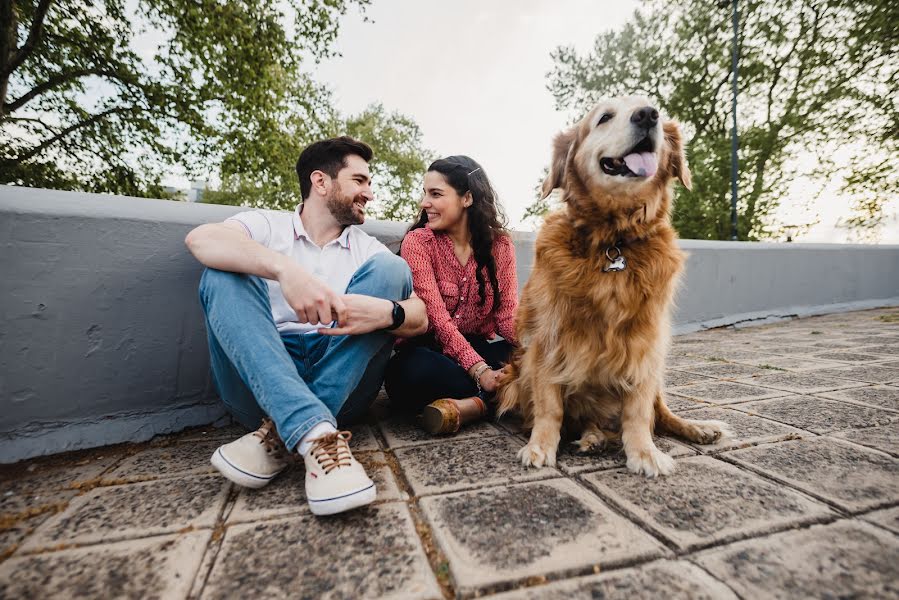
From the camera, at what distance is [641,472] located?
1584 mm

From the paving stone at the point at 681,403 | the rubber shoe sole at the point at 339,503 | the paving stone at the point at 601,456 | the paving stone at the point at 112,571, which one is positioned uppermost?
the rubber shoe sole at the point at 339,503

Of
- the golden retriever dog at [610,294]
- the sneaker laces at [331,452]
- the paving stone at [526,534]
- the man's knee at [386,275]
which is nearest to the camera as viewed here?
the paving stone at [526,534]

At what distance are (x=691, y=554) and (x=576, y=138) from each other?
5.95 feet

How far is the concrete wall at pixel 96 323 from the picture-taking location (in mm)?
1795

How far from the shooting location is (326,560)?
109cm

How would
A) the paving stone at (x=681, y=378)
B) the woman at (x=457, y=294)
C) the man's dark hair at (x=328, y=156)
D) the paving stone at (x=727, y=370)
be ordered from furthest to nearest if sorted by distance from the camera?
the paving stone at (x=727, y=370), the paving stone at (x=681, y=378), the man's dark hair at (x=328, y=156), the woman at (x=457, y=294)

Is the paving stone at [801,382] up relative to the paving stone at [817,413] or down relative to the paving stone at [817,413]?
down

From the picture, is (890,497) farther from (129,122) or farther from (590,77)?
(590,77)

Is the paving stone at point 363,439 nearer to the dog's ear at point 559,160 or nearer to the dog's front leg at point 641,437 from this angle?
the dog's front leg at point 641,437

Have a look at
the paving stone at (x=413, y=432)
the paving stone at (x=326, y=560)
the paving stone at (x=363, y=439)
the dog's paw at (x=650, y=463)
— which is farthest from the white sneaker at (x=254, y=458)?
the dog's paw at (x=650, y=463)

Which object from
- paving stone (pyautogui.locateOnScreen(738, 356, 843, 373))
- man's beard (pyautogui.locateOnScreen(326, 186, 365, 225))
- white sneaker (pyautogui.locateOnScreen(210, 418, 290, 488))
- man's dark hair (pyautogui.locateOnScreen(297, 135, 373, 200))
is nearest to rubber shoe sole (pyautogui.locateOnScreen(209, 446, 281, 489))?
white sneaker (pyautogui.locateOnScreen(210, 418, 290, 488))

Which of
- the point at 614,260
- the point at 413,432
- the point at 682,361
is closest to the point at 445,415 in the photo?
the point at 413,432

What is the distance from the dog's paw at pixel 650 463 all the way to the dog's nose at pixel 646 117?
4.43 ft

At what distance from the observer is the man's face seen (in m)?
2.31
